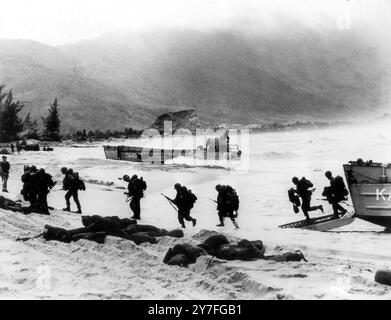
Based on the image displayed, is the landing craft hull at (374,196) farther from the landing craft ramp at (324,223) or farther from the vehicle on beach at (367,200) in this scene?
the landing craft ramp at (324,223)

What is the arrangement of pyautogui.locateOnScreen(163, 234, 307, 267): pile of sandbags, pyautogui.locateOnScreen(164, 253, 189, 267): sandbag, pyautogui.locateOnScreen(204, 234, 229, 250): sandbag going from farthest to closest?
1. pyautogui.locateOnScreen(204, 234, 229, 250): sandbag
2. pyautogui.locateOnScreen(163, 234, 307, 267): pile of sandbags
3. pyautogui.locateOnScreen(164, 253, 189, 267): sandbag

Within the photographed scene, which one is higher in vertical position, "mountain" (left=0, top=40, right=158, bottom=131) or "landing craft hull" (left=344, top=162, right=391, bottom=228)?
"mountain" (left=0, top=40, right=158, bottom=131)

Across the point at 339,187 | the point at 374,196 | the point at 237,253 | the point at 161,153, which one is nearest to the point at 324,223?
the point at 339,187

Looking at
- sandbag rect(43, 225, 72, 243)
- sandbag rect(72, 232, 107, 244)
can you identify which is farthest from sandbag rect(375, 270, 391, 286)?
sandbag rect(43, 225, 72, 243)

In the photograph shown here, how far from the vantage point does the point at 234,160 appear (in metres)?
33.8

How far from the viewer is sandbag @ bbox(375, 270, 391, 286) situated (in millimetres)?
7182

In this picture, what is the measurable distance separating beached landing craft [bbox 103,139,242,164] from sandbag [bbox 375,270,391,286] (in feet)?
81.8

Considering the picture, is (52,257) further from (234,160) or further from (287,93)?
(287,93)

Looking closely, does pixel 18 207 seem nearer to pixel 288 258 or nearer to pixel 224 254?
pixel 224 254

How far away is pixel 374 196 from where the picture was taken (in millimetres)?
12789

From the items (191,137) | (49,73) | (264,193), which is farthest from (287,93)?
(264,193)

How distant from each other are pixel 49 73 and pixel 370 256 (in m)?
109

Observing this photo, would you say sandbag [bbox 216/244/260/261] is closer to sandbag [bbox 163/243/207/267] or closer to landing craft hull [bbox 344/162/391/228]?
sandbag [bbox 163/243/207/267]

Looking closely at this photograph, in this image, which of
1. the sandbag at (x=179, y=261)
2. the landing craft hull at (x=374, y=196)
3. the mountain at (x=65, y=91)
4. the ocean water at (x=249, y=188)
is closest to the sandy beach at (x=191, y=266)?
the ocean water at (x=249, y=188)
